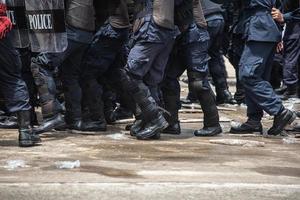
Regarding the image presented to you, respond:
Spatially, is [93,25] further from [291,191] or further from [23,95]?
[291,191]

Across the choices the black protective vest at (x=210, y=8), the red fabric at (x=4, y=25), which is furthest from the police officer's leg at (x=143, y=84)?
the black protective vest at (x=210, y=8)

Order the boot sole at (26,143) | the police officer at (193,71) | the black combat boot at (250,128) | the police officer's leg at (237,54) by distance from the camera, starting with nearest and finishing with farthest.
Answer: the boot sole at (26,143) → the police officer at (193,71) → the black combat boot at (250,128) → the police officer's leg at (237,54)

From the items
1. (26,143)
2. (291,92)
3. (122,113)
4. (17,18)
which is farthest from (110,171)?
(291,92)

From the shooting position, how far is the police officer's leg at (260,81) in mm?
7016

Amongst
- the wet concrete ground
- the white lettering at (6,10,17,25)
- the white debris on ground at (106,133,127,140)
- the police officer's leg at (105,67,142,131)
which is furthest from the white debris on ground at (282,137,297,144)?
the white lettering at (6,10,17,25)

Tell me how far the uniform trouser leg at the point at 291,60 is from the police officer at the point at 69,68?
5141 mm

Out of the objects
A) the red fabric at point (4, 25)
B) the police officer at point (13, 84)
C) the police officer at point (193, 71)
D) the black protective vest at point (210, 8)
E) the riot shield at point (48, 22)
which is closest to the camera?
the red fabric at point (4, 25)

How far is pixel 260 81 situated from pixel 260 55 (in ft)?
0.89

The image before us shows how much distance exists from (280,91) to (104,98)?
198 inches

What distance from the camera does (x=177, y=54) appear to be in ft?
23.5

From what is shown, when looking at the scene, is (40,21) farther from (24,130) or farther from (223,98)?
(223,98)

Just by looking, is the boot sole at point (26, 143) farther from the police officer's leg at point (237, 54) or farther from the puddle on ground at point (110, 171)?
the police officer's leg at point (237, 54)

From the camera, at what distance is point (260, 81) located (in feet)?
23.2

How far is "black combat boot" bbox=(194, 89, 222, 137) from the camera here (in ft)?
23.4
